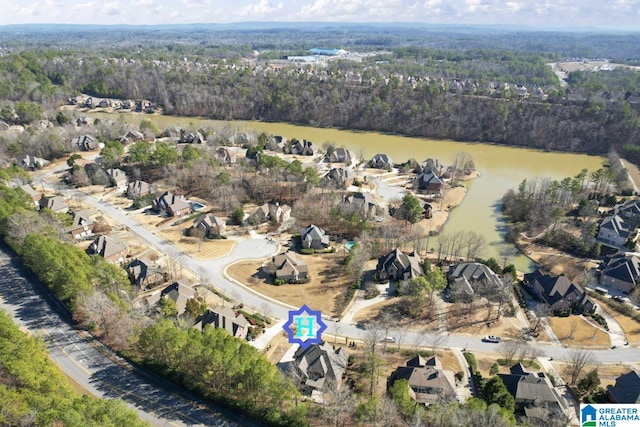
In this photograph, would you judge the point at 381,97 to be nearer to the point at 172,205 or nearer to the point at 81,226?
the point at 172,205

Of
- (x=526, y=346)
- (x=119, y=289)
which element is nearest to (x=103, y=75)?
(x=119, y=289)

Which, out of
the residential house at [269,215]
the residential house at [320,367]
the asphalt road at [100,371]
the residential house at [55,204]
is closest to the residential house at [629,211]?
the residential house at [269,215]

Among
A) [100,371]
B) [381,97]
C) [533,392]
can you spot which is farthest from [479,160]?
[100,371]

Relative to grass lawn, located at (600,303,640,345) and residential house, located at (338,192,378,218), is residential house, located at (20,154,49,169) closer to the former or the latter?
residential house, located at (338,192,378,218)

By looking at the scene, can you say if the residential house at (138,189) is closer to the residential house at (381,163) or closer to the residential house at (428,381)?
the residential house at (381,163)

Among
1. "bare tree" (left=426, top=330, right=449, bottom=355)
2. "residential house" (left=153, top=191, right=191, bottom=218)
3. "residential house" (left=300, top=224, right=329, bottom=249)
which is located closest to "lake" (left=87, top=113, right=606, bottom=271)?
"residential house" (left=300, top=224, right=329, bottom=249)

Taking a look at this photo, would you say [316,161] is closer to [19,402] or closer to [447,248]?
Result: [447,248]
